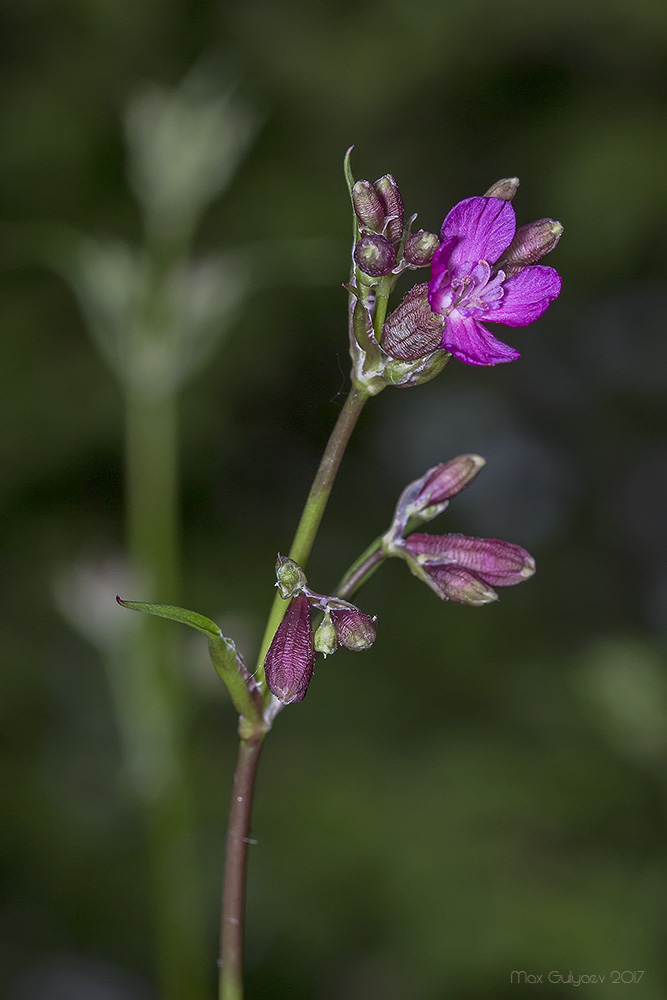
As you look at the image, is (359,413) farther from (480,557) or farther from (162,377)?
(162,377)

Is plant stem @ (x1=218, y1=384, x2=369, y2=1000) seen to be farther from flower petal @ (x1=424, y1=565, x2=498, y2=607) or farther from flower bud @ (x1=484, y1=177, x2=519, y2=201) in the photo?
flower bud @ (x1=484, y1=177, x2=519, y2=201)

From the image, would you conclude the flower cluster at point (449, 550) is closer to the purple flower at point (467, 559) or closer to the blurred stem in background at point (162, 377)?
the purple flower at point (467, 559)

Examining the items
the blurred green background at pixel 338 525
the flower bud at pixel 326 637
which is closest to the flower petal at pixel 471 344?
the flower bud at pixel 326 637

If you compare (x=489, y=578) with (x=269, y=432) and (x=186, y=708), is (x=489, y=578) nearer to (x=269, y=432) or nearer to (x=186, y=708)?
(x=186, y=708)

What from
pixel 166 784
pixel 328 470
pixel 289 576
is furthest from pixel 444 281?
pixel 166 784

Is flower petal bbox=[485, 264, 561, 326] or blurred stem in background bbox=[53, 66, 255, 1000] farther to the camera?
blurred stem in background bbox=[53, 66, 255, 1000]

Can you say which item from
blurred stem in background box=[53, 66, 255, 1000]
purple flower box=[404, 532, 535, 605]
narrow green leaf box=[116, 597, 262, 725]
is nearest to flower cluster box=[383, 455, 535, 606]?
purple flower box=[404, 532, 535, 605]

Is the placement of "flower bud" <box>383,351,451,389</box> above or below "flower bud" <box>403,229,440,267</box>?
below
